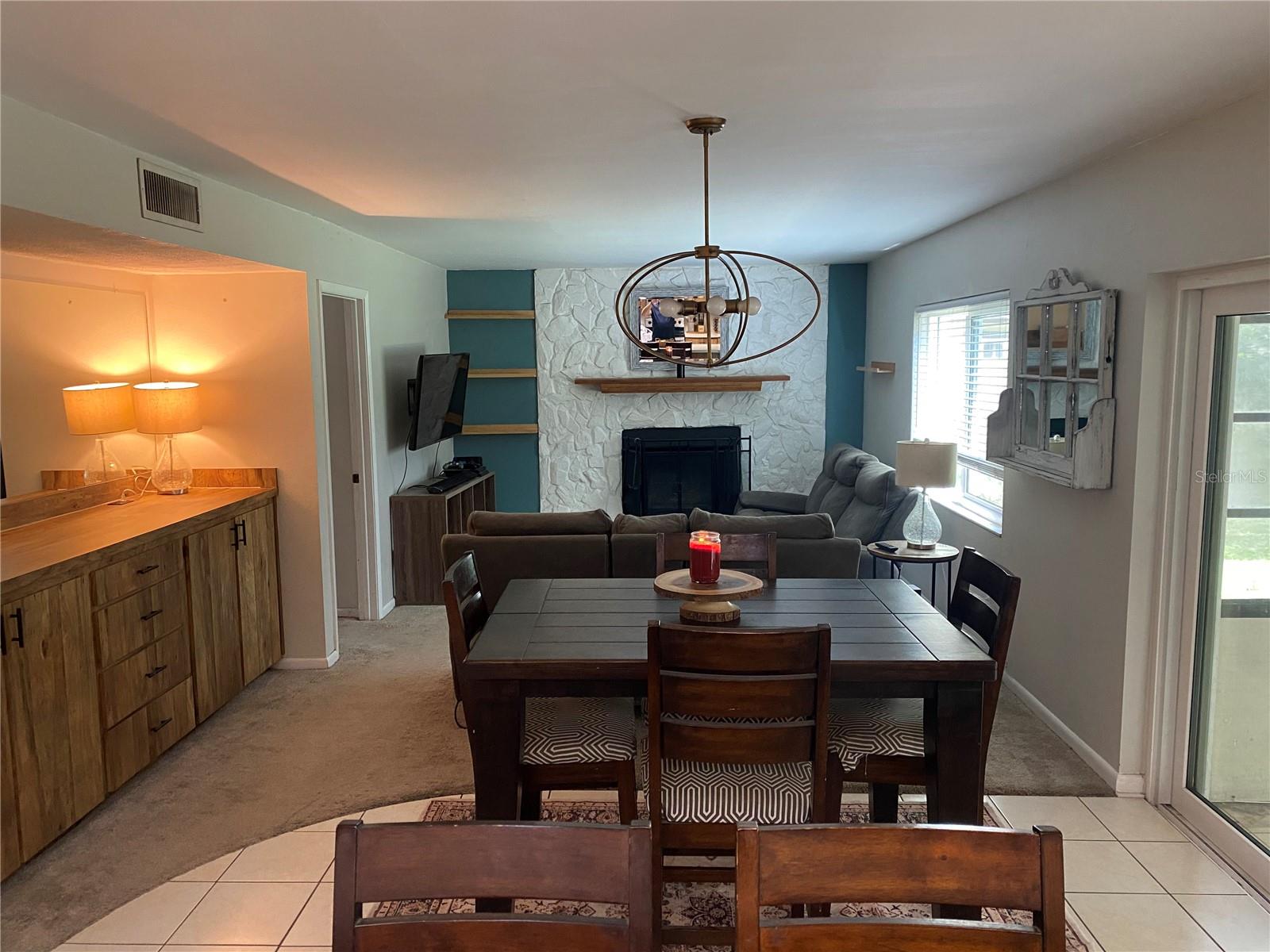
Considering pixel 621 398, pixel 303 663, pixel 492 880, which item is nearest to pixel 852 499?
pixel 621 398

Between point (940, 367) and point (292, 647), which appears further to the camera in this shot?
point (940, 367)

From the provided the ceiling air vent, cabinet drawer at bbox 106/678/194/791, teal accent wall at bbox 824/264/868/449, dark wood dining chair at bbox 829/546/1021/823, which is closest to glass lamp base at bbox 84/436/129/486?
cabinet drawer at bbox 106/678/194/791

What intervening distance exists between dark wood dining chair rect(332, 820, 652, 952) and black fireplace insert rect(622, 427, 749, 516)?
6.53 meters

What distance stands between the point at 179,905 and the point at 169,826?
1.75 feet

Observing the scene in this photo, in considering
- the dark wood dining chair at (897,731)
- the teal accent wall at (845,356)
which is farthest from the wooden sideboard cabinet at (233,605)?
the teal accent wall at (845,356)

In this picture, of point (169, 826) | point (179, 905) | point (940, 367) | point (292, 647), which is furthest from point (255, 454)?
point (940, 367)

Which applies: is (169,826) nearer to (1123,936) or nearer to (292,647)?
(292,647)

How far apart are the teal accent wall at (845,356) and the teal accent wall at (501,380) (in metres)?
2.47

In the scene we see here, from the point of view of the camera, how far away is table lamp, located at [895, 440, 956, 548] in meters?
4.62

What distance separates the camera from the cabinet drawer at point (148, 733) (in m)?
3.36

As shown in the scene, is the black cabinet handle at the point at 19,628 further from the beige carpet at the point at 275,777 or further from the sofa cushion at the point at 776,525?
the sofa cushion at the point at 776,525

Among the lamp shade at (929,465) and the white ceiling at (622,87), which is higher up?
the white ceiling at (622,87)

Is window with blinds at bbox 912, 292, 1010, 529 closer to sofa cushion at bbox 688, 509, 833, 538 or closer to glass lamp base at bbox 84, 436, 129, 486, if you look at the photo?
sofa cushion at bbox 688, 509, 833, 538

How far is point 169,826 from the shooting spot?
126 inches
